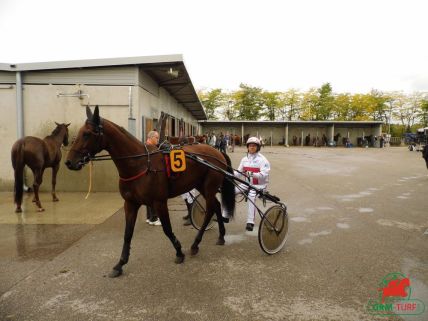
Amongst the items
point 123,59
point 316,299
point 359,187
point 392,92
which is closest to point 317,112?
point 392,92

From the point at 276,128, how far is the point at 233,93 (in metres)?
16.9

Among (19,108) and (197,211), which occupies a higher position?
(19,108)

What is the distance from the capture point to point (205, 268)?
3.68 meters

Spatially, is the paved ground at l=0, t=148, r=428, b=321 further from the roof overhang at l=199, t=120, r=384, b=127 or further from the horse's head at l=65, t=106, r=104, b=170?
the roof overhang at l=199, t=120, r=384, b=127

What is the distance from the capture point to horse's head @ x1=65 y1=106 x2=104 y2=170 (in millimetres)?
3166

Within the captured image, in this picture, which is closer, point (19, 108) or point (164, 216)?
point (164, 216)

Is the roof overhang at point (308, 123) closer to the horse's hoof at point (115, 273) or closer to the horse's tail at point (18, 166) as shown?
the horse's tail at point (18, 166)

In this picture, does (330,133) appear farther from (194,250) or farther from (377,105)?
(194,250)

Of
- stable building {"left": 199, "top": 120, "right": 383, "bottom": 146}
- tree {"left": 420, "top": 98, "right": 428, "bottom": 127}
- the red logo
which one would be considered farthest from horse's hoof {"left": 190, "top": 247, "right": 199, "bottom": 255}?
tree {"left": 420, "top": 98, "right": 428, "bottom": 127}

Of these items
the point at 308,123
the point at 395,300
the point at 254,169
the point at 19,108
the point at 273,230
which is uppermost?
the point at 308,123

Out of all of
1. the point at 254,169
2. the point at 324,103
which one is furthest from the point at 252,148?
the point at 324,103

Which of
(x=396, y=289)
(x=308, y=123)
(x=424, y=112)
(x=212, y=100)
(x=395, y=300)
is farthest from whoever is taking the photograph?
(x=212, y=100)

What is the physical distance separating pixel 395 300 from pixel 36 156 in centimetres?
717

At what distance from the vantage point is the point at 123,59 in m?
7.83
